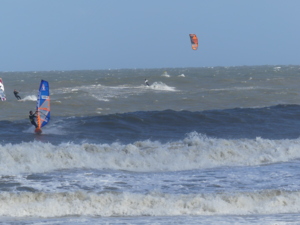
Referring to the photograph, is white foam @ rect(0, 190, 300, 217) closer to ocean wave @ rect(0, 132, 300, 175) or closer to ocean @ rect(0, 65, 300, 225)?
ocean @ rect(0, 65, 300, 225)

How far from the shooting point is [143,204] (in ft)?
28.1

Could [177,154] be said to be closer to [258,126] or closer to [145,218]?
[145,218]

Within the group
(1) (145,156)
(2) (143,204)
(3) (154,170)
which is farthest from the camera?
(1) (145,156)

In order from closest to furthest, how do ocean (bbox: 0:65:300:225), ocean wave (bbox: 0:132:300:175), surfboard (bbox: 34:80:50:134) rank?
ocean (bbox: 0:65:300:225) → ocean wave (bbox: 0:132:300:175) → surfboard (bbox: 34:80:50:134)

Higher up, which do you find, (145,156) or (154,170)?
(145,156)

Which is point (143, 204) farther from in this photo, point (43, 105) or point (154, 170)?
point (43, 105)

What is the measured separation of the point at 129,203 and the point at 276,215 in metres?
2.21

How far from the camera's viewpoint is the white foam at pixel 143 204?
325 inches

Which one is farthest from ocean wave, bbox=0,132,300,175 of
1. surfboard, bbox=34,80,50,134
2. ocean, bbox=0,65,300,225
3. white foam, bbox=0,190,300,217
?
surfboard, bbox=34,80,50,134

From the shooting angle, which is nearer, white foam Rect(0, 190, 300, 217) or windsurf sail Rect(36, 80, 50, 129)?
white foam Rect(0, 190, 300, 217)

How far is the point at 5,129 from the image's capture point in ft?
56.5

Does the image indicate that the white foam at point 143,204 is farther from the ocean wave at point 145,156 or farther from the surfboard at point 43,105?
the surfboard at point 43,105

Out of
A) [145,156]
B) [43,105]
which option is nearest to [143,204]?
[145,156]

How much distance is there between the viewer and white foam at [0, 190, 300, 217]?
8.26 m
